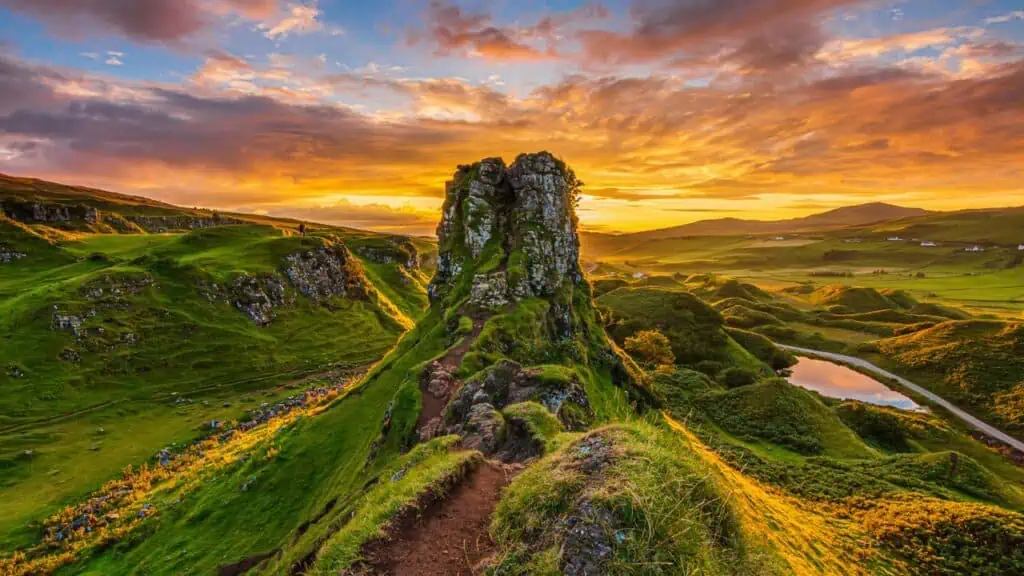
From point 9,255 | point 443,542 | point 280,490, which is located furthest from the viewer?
point 9,255

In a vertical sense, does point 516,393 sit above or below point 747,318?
above

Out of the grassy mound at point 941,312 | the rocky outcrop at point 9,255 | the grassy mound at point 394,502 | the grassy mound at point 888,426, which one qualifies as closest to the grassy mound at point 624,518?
the grassy mound at point 394,502

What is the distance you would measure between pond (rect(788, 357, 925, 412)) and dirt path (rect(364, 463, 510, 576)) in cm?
9188

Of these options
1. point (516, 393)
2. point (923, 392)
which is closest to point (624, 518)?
point (516, 393)

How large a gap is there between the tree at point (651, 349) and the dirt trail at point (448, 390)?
53.8m

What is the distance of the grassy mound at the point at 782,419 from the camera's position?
53.8 m

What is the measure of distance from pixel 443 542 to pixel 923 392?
108051 mm

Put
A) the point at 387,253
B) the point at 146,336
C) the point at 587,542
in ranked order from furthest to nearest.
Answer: the point at 387,253 < the point at 146,336 < the point at 587,542

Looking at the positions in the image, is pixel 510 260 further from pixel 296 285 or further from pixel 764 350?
pixel 296 285

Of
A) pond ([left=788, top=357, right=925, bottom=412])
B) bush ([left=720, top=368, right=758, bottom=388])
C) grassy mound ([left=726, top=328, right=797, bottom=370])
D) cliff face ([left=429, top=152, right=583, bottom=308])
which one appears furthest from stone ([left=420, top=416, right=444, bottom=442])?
grassy mound ([left=726, top=328, right=797, bottom=370])

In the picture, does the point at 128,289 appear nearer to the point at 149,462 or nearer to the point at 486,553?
the point at 149,462

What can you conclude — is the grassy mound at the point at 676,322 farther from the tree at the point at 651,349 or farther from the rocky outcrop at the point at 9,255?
the rocky outcrop at the point at 9,255

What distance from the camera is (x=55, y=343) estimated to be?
75438 millimetres

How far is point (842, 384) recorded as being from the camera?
9231 centimetres
